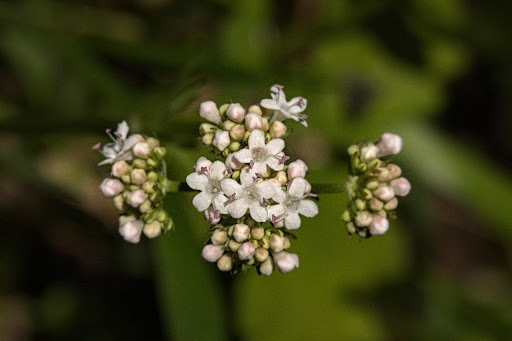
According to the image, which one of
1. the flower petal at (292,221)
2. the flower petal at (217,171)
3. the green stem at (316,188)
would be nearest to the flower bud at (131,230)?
the green stem at (316,188)

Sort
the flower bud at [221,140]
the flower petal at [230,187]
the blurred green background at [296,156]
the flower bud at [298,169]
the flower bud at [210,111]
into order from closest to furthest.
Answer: the flower petal at [230,187] → the flower bud at [298,169] → the flower bud at [221,140] → the flower bud at [210,111] → the blurred green background at [296,156]

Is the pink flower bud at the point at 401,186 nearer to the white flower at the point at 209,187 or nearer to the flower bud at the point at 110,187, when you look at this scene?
the white flower at the point at 209,187

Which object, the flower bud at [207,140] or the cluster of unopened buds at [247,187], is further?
the flower bud at [207,140]

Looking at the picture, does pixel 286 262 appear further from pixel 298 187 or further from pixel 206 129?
pixel 206 129

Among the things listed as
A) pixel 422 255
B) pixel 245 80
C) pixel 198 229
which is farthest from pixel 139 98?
pixel 422 255

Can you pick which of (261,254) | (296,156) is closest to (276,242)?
(261,254)

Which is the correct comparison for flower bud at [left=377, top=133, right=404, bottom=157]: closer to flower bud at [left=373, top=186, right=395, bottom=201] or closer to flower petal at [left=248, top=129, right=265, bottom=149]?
flower bud at [left=373, top=186, right=395, bottom=201]

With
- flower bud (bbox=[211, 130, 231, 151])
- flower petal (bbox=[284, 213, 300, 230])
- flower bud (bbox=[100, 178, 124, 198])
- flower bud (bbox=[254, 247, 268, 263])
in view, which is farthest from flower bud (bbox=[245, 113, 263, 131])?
flower bud (bbox=[100, 178, 124, 198])
